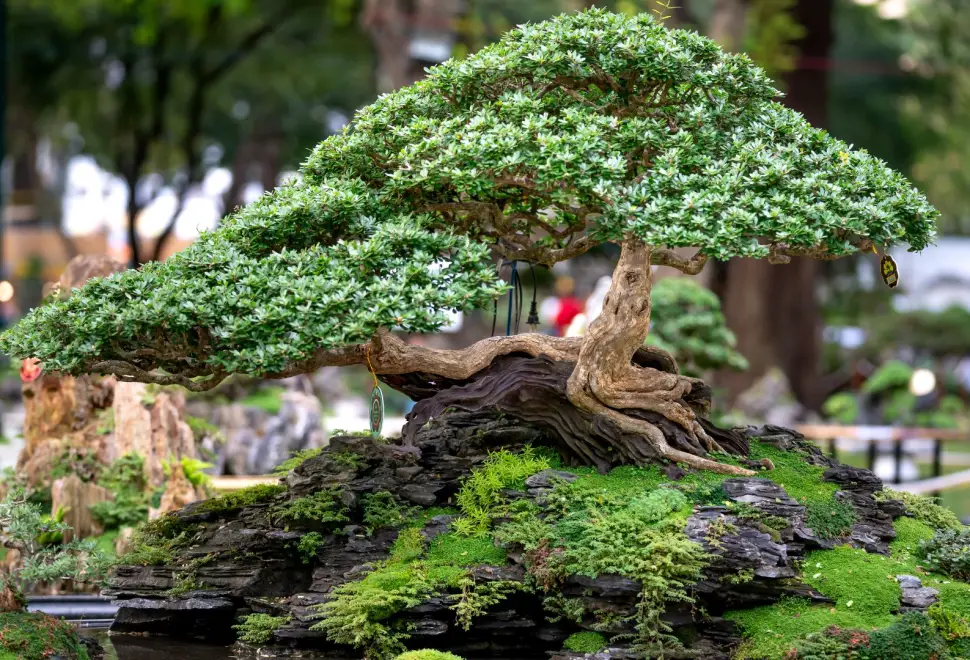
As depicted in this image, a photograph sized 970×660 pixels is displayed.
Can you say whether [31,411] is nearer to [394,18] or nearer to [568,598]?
[568,598]

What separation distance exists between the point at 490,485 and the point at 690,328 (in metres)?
7.48

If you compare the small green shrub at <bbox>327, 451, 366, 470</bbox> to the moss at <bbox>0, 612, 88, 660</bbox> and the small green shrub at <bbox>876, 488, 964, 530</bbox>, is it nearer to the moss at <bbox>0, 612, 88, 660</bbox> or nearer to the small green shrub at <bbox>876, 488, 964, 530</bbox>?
the moss at <bbox>0, 612, 88, 660</bbox>

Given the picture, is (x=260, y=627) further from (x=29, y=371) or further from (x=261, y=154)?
(x=261, y=154)

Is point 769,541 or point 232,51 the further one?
point 232,51

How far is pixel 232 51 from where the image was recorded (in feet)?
104

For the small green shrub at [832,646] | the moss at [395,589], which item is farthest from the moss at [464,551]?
the small green shrub at [832,646]

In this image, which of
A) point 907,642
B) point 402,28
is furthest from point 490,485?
point 402,28

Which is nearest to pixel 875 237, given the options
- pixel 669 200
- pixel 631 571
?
pixel 669 200

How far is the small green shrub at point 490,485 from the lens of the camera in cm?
903

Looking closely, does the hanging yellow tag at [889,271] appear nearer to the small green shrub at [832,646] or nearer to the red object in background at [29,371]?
the small green shrub at [832,646]

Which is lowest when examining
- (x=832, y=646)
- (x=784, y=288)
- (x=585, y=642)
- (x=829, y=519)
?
(x=585, y=642)

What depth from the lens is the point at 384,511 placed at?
30.2 feet

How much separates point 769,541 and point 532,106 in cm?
376

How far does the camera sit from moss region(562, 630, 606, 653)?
26.7 feet
